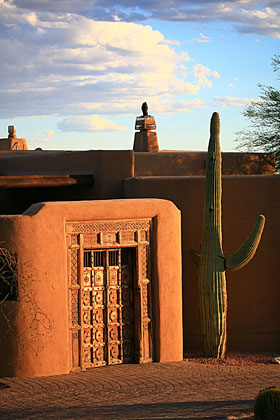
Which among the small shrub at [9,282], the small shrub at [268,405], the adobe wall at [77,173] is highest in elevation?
the adobe wall at [77,173]

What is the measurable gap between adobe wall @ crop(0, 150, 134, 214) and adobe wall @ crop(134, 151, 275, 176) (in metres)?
2.17

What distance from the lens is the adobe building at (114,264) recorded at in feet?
33.4

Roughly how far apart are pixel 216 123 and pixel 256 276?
10.2 feet

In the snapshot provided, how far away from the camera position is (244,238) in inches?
523

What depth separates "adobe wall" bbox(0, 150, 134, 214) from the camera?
534 inches

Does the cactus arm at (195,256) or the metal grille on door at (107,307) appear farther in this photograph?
the cactus arm at (195,256)

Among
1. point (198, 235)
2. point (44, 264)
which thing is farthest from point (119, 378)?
point (198, 235)

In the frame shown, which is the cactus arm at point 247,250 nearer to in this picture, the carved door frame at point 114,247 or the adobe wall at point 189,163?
the carved door frame at point 114,247

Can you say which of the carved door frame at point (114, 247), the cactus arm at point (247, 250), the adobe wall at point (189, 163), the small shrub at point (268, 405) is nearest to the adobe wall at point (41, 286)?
the carved door frame at point (114, 247)

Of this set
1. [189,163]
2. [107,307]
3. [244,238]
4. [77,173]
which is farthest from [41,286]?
[189,163]

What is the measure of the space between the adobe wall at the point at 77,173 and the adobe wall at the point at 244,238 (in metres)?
0.45

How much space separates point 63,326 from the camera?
1044 cm

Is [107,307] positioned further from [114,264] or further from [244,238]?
[244,238]

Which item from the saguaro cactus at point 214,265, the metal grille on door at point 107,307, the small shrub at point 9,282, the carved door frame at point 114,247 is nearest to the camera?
the small shrub at point 9,282
